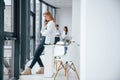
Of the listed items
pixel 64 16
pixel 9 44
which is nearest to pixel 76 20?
pixel 9 44

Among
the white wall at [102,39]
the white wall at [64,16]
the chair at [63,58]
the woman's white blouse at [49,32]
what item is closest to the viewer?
the white wall at [102,39]

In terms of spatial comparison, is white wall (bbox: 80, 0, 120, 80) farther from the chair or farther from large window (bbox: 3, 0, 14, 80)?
large window (bbox: 3, 0, 14, 80)

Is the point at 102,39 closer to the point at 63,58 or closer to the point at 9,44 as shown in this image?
the point at 63,58

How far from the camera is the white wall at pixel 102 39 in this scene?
2.44 meters

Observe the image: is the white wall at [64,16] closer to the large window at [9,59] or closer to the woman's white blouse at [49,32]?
the woman's white blouse at [49,32]

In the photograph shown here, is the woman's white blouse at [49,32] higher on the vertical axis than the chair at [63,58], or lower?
higher

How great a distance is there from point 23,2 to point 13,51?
192 cm

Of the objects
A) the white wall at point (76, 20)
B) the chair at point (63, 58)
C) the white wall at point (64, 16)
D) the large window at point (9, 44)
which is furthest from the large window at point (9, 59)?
the white wall at point (64, 16)

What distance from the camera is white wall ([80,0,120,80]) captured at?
244 cm

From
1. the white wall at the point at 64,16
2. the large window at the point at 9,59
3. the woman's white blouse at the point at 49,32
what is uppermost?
the white wall at the point at 64,16

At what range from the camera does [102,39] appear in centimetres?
246

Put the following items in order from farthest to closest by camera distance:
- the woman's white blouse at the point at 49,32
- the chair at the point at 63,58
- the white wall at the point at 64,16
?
the white wall at the point at 64,16, the woman's white blouse at the point at 49,32, the chair at the point at 63,58

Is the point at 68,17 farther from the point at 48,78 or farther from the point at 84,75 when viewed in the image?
the point at 84,75

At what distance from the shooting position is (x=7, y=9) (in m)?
4.55
